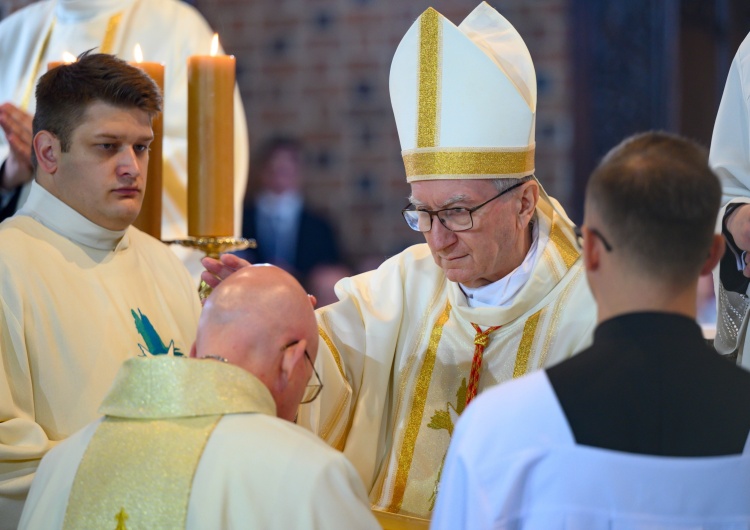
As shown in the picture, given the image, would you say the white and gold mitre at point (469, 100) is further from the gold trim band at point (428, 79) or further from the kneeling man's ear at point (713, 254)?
the kneeling man's ear at point (713, 254)

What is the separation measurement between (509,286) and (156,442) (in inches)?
53.1

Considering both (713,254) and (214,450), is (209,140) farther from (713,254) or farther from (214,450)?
(713,254)

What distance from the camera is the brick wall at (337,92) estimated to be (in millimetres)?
7262

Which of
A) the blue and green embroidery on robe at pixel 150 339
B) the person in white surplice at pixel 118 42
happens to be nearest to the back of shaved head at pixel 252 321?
the blue and green embroidery on robe at pixel 150 339

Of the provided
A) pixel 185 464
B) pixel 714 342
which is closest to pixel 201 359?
pixel 185 464

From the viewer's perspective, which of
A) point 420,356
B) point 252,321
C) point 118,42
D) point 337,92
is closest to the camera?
point 252,321

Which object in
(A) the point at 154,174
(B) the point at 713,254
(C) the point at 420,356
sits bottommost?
(C) the point at 420,356

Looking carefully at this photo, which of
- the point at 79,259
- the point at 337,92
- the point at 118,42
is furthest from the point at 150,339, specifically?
the point at 337,92

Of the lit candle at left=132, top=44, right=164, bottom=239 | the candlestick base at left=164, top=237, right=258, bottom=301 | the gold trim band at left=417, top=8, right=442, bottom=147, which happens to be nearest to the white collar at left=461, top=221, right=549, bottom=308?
the gold trim band at left=417, top=8, right=442, bottom=147

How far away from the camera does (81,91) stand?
3023 mm

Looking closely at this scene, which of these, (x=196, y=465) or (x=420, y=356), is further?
(x=420, y=356)

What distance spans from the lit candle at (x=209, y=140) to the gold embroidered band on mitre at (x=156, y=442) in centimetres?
124

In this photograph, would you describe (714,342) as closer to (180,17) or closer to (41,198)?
(41,198)

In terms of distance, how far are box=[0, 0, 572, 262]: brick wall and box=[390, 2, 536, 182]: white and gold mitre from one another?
4076mm
